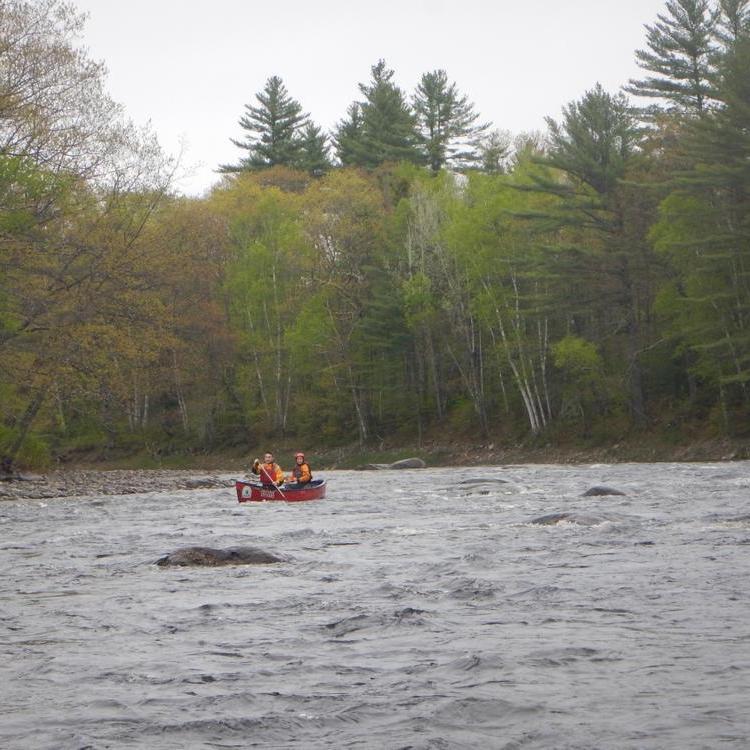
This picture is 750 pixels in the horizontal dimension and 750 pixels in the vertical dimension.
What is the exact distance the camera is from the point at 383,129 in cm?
6794

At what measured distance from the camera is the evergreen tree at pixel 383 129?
6662 cm

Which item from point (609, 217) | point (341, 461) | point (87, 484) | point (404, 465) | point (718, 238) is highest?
point (609, 217)

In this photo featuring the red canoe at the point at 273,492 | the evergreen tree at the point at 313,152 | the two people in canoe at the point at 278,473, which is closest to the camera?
the red canoe at the point at 273,492

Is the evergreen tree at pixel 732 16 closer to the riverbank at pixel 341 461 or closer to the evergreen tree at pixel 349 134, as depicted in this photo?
the riverbank at pixel 341 461

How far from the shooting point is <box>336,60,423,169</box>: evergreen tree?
219 feet

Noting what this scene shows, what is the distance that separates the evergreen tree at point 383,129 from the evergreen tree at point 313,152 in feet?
9.62

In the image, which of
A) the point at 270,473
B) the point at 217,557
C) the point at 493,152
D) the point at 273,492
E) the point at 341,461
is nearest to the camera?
the point at 217,557

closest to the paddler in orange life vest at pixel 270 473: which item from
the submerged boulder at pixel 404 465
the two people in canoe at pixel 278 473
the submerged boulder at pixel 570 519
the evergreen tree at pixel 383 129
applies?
the two people in canoe at pixel 278 473

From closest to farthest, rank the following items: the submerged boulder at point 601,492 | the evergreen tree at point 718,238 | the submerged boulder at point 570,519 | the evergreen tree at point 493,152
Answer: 1. the submerged boulder at point 570,519
2. the submerged boulder at point 601,492
3. the evergreen tree at point 718,238
4. the evergreen tree at point 493,152

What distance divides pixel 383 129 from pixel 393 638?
60.9 m

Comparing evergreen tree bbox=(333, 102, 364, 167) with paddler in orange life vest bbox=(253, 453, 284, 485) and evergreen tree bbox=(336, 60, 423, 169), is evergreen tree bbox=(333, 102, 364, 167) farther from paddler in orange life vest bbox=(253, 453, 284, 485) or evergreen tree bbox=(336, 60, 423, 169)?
paddler in orange life vest bbox=(253, 453, 284, 485)

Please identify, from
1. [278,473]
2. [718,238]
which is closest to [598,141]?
[718,238]

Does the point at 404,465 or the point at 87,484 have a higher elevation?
the point at 87,484

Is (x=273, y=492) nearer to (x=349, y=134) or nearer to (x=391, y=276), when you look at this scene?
(x=391, y=276)
